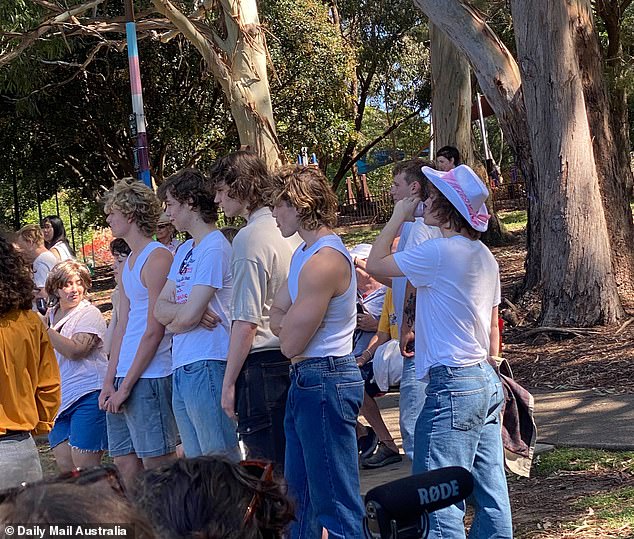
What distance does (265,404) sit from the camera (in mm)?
4922

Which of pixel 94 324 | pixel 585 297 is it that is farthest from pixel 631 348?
pixel 94 324

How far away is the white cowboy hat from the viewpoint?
13.9ft

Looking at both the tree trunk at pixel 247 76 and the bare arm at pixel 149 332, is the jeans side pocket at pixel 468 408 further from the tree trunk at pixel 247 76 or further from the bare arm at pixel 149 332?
the tree trunk at pixel 247 76

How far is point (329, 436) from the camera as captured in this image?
14.4 feet

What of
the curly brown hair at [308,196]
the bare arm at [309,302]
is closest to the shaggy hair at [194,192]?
the curly brown hair at [308,196]

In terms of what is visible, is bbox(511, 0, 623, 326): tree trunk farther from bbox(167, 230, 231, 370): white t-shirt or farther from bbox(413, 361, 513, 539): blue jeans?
bbox(413, 361, 513, 539): blue jeans

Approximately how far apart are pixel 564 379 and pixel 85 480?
8043mm

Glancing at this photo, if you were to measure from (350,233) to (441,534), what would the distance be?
97.5 ft

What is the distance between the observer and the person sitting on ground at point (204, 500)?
74.4 inches

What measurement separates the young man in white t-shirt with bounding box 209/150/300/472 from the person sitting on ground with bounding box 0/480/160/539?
3317 millimetres

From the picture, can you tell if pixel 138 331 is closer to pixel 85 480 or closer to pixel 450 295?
pixel 450 295

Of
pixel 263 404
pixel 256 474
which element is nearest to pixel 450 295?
pixel 263 404

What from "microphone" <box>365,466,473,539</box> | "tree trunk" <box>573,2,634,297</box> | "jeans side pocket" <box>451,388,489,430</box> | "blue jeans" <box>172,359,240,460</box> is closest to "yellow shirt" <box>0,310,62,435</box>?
"blue jeans" <box>172,359,240,460</box>

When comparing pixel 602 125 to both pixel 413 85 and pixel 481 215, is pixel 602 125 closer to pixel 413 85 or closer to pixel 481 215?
pixel 481 215
